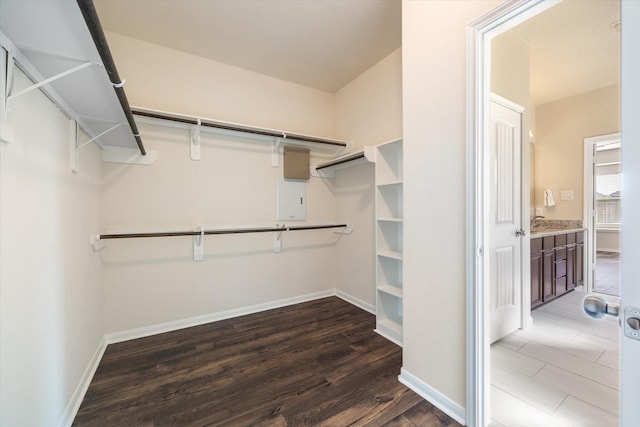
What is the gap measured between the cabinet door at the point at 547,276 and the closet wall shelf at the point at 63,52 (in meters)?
3.97

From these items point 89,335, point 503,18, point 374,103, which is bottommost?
point 89,335

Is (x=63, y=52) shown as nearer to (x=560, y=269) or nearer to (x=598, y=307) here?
(x=598, y=307)

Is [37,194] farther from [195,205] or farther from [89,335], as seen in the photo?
[195,205]

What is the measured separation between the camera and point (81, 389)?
5.41 feet

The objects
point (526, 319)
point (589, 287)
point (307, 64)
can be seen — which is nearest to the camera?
point (526, 319)

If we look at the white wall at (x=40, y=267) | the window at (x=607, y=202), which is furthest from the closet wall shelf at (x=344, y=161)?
the window at (x=607, y=202)

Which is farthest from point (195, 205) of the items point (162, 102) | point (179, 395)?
point (179, 395)

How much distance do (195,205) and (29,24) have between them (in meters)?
1.96

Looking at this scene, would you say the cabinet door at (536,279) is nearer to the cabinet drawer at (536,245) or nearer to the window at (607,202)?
the cabinet drawer at (536,245)

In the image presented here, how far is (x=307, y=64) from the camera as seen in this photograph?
2883 mm

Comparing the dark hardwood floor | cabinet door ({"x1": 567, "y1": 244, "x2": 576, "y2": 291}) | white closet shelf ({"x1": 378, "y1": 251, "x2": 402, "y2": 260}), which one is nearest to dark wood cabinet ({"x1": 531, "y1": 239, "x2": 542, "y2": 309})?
cabinet door ({"x1": 567, "y1": 244, "x2": 576, "y2": 291})

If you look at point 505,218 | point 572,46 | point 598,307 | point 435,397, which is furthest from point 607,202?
point 598,307

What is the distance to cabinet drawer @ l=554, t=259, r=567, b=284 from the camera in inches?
124

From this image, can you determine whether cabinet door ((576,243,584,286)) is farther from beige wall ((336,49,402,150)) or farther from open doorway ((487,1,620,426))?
beige wall ((336,49,402,150))
